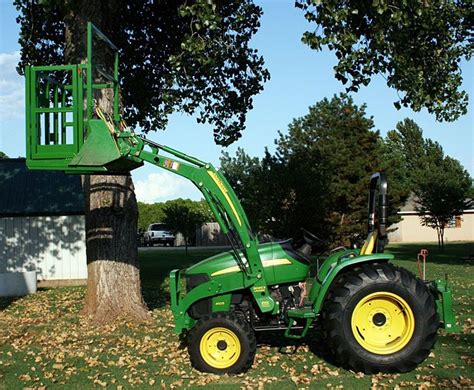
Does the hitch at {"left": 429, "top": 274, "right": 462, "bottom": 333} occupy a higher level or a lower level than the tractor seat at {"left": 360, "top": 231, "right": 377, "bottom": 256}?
lower

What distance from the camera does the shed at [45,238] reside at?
19500 mm

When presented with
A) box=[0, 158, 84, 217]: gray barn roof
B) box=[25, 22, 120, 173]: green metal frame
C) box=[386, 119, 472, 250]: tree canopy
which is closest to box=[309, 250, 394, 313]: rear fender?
box=[25, 22, 120, 173]: green metal frame

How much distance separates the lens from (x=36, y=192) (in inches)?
804

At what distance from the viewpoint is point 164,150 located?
7699 mm

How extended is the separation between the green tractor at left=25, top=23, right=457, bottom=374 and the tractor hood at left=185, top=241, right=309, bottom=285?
12 millimetres

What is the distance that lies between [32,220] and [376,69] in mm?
12756

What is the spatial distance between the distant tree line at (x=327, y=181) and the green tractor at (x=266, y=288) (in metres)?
15.6

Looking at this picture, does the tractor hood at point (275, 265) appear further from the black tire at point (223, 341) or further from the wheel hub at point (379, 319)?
the wheel hub at point (379, 319)

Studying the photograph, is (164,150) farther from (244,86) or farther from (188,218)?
(188,218)

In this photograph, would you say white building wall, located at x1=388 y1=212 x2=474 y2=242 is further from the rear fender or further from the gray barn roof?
the rear fender

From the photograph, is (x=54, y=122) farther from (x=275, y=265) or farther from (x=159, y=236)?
(x=159, y=236)

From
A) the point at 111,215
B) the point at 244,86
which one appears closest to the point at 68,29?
the point at 111,215

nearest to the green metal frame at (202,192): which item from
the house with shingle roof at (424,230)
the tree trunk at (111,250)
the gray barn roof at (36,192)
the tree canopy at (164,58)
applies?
the tree trunk at (111,250)

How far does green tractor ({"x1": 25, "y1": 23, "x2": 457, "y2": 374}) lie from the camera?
693cm
